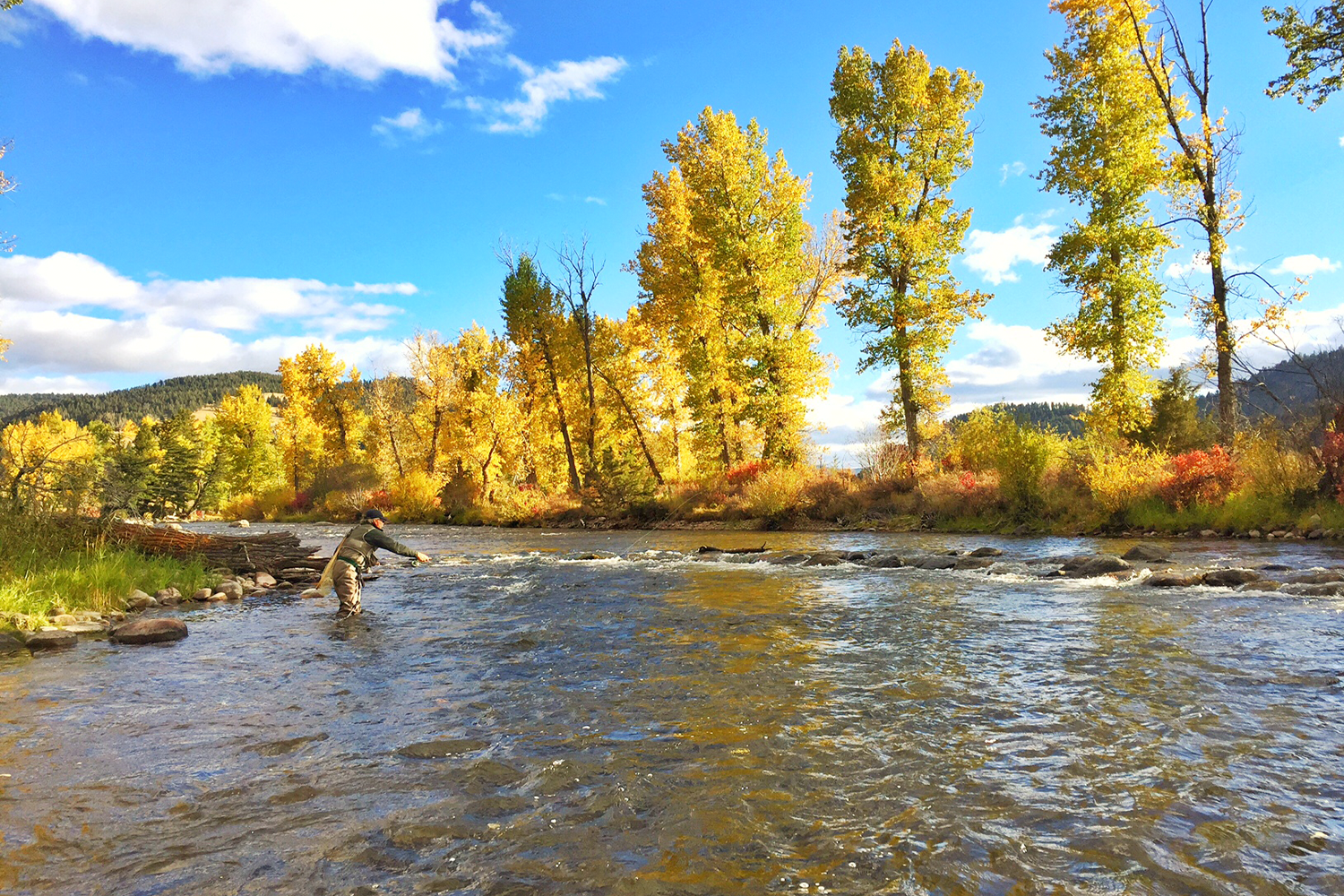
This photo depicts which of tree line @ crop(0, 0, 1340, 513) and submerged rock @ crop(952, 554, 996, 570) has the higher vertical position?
tree line @ crop(0, 0, 1340, 513)

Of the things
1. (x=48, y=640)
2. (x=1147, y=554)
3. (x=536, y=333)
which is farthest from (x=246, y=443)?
(x=1147, y=554)

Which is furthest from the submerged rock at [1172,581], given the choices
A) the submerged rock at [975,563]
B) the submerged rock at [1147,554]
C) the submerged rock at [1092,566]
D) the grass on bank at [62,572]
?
the grass on bank at [62,572]

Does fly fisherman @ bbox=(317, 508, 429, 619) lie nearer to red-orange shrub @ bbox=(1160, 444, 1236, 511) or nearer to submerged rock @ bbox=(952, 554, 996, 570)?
submerged rock @ bbox=(952, 554, 996, 570)

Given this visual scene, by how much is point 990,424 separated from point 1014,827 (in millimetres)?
21480

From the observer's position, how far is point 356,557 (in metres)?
10.9

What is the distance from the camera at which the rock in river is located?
8.94 meters

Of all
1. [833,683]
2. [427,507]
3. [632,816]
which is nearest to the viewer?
[632,816]

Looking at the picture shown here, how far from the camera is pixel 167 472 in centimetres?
5059

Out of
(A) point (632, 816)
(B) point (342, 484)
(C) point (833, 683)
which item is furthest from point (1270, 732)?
(B) point (342, 484)

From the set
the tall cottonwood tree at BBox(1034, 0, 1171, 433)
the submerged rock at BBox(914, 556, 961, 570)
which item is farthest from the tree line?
the submerged rock at BBox(914, 556, 961, 570)

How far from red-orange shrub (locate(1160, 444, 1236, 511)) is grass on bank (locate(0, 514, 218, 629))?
20.6 m

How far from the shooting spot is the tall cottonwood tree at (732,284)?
93.6 feet

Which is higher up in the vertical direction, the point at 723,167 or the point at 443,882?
the point at 723,167

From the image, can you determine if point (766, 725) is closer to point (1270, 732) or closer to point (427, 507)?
point (1270, 732)
